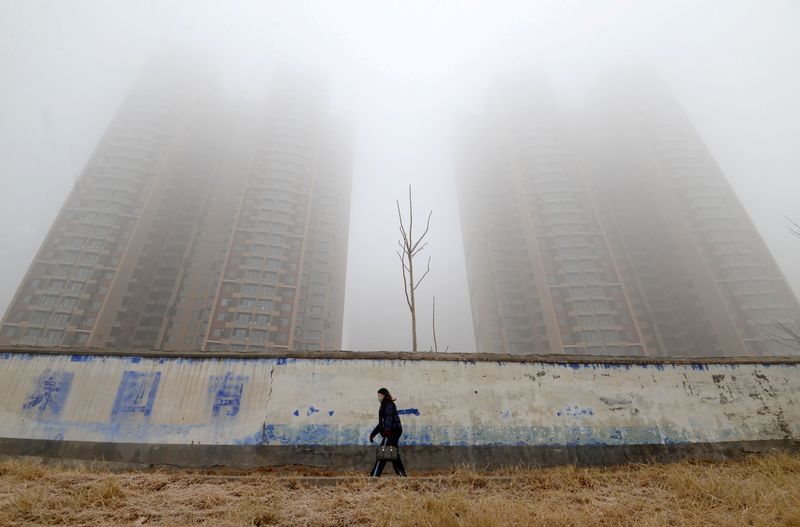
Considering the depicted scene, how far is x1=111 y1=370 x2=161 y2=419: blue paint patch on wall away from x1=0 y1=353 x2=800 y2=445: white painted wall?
3 centimetres

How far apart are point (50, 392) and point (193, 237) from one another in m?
65.9

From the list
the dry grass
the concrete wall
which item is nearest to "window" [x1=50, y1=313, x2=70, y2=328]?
the concrete wall

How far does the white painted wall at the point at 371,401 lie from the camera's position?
8.88m

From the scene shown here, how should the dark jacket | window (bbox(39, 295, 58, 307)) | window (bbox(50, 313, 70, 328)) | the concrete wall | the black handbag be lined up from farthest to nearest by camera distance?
window (bbox(39, 295, 58, 307))
window (bbox(50, 313, 70, 328))
the concrete wall
the dark jacket
the black handbag

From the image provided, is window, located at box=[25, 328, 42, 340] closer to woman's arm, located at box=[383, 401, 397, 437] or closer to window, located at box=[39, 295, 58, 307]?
window, located at box=[39, 295, 58, 307]

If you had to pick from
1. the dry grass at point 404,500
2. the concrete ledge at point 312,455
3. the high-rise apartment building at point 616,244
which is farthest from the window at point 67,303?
the high-rise apartment building at point 616,244

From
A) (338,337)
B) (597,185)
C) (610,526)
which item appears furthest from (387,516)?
(597,185)

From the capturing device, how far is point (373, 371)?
9461 mm

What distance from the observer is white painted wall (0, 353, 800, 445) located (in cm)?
888

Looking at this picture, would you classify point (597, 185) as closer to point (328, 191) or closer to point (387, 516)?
point (328, 191)

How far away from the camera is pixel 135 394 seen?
915cm

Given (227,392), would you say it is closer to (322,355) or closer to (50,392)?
(322,355)

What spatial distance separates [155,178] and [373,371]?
222 ft

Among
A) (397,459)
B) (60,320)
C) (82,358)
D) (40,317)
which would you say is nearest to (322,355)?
(397,459)
